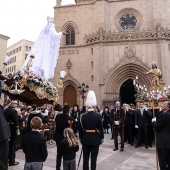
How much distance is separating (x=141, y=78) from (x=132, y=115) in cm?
1609

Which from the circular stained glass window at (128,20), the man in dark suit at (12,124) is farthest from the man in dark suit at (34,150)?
the circular stained glass window at (128,20)

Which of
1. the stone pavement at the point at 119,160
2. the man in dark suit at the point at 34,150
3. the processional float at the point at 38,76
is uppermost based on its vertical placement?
the processional float at the point at 38,76

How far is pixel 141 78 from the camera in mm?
26875

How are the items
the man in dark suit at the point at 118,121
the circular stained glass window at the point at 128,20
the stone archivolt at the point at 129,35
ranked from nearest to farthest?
the man in dark suit at the point at 118,121, the stone archivolt at the point at 129,35, the circular stained glass window at the point at 128,20

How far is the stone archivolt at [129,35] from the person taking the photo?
2595 cm

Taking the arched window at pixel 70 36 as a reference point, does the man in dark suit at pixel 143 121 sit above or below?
below

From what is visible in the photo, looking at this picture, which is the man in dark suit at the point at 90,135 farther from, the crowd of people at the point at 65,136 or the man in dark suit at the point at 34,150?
the man in dark suit at the point at 34,150

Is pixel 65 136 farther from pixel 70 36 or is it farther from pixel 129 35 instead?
pixel 70 36

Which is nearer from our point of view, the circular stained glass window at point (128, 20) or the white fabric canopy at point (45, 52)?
the white fabric canopy at point (45, 52)

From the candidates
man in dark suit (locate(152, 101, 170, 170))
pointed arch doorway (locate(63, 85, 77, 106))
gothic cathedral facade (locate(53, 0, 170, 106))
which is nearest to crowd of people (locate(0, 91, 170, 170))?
man in dark suit (locate(152, 101, 170, 170))

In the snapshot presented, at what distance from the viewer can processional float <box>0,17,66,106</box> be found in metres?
6.51

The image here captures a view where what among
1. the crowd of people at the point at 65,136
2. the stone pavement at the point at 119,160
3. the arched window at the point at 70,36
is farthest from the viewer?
the arched window at the point at 70,36

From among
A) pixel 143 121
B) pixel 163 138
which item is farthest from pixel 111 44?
pixel 163 138

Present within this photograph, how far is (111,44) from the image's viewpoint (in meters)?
27.2
